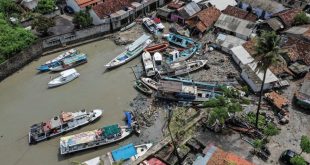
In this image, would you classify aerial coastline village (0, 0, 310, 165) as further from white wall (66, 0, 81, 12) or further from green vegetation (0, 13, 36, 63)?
white wall (66, 0, 81, 12)

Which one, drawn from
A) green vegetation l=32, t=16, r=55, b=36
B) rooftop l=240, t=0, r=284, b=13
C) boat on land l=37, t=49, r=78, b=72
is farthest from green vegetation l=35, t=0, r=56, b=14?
rooftop l=240, t=0, r=284, b=13

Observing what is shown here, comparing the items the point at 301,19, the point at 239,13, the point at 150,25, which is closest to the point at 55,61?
the point at 150,25

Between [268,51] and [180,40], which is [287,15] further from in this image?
[268,51]

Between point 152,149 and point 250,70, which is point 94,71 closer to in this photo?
point 152,149

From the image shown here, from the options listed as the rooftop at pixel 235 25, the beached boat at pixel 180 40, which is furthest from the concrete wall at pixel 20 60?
the rooftop at pixel 235 25

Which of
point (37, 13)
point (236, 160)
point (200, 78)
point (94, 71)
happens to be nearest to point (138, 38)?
point (94, 71)

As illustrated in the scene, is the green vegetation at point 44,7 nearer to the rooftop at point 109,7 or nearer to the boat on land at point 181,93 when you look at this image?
the rooftop at point 109,7
